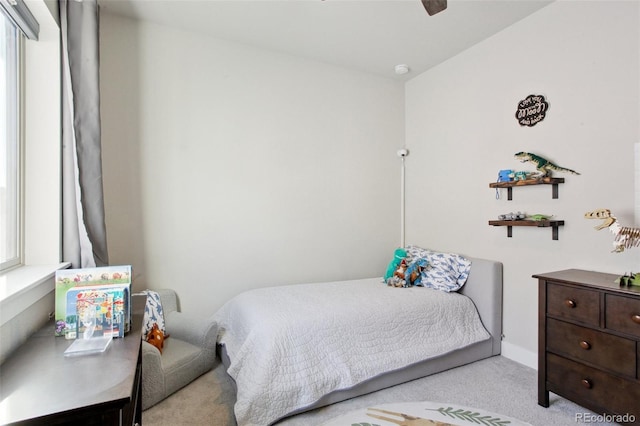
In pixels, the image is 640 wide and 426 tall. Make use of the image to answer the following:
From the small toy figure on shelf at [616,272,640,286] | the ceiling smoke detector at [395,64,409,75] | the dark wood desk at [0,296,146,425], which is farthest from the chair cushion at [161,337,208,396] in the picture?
the ceiling smoke detector at [395,64,409,75]

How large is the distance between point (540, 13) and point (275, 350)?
3.04m

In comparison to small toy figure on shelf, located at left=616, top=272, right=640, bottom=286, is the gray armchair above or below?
below

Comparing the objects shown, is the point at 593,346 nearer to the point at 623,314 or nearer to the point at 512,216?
the point at 623,314

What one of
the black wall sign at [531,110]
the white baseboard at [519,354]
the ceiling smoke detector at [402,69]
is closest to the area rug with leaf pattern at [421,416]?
the white baseboard at [519,354]

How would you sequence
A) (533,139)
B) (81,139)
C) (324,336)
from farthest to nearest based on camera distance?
(533,139) < (324,336) < (81,139)

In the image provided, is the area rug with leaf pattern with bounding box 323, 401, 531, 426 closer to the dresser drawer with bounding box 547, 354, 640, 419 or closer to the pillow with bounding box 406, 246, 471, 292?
the dresser drawer with bounding box 547, 354, 640, 419

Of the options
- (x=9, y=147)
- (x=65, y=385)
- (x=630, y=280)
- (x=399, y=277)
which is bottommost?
(x=399, y=277)

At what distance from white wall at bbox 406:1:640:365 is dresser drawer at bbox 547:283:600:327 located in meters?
0.43

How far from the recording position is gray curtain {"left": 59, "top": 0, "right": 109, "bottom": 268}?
1.77m

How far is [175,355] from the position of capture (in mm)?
2148

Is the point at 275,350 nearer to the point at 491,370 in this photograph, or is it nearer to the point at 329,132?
the point at 491,370

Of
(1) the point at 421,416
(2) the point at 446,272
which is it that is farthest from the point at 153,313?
(2) the point at 446,272

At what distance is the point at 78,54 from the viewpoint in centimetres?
182

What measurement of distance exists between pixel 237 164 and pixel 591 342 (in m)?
2.77
